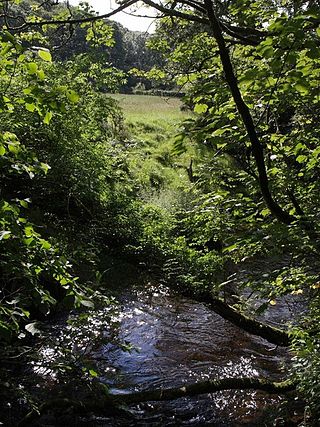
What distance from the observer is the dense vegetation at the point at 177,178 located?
93.6 inches

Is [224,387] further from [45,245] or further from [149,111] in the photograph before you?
[149,111]

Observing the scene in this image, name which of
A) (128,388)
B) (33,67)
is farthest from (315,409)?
(33,67)

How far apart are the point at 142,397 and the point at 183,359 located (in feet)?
6.95

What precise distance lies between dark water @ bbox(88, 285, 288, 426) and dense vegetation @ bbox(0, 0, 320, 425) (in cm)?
42

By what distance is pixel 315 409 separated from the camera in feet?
12.1

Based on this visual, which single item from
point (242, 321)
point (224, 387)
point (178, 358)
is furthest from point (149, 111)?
point (224, 387)

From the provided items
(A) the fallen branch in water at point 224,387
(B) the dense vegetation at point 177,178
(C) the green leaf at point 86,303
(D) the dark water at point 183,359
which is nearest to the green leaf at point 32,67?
(B) the dense vegetation at point 177,178

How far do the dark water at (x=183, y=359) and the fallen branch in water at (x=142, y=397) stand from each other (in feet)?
1.13

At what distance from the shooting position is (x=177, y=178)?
16.4 meters

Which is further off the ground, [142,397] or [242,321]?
[242,321]

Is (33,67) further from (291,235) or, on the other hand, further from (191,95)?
(291,235)

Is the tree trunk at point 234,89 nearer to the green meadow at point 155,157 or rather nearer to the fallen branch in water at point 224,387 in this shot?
the fallen branch in water at point 224,387

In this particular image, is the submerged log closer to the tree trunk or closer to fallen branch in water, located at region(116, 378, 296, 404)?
fallen branch in water, located at region(116, 378, 296, 404)

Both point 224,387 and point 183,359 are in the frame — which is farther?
point 183,359
